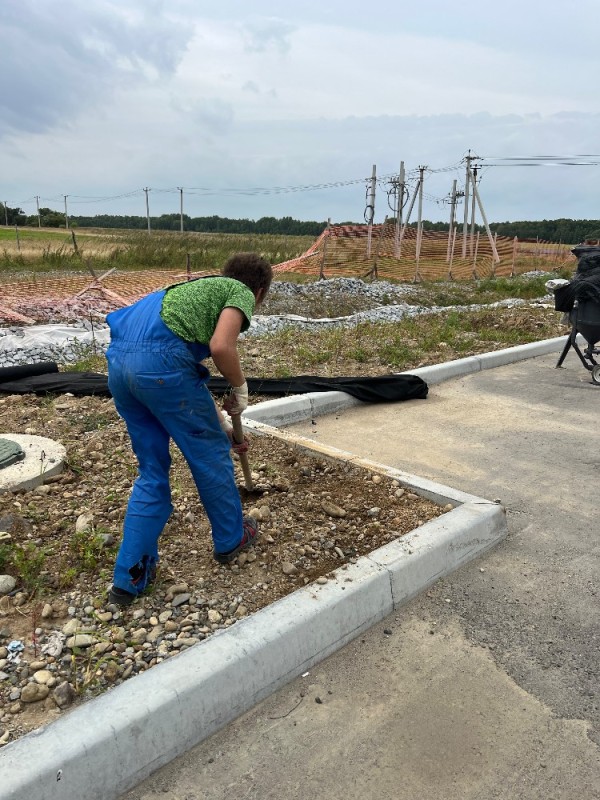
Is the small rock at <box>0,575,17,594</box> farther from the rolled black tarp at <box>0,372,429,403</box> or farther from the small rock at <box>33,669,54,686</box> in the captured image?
the rolled black tarp at <box>0,372,429,403</box>

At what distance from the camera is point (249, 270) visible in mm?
2953

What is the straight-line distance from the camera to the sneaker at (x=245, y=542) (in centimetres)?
311

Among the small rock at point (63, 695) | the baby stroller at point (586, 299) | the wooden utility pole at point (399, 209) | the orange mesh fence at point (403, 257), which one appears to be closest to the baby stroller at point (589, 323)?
the baby stroller at point (586, 299)

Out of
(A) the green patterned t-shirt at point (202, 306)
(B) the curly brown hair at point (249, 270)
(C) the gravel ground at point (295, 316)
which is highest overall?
(B) the curly brown hair at point (249, 270)

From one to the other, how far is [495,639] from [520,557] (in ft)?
2.55

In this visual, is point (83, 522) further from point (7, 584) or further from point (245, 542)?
point (245, 542)

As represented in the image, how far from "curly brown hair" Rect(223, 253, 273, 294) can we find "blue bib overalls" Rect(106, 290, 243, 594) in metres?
0.35

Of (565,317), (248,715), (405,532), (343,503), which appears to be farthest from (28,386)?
(565,317)

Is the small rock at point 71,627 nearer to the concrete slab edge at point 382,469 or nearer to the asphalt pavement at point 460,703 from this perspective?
the asphalt pavement at point 460,703

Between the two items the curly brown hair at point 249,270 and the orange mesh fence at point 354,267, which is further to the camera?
the orange mesh fence at point 354,267

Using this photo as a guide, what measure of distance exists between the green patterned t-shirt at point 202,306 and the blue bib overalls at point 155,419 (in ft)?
0.16

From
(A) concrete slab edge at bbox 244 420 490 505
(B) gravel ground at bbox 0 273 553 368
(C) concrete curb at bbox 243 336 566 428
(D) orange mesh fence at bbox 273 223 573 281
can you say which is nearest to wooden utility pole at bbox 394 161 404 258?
(D) orange mesh fence at bbox 273 223 573 281

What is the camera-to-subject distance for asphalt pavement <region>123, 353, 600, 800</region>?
2.09 meters

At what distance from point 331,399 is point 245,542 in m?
2.87
